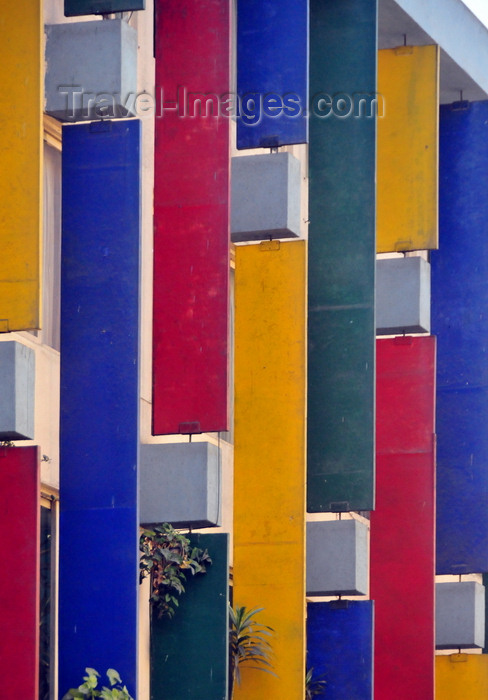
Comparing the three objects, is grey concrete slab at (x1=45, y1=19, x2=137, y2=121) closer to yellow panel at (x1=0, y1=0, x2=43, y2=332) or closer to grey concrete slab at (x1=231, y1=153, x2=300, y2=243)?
yellow panel at (x1=0, y1=0, x2=43, y2=332)

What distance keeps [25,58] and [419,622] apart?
9.83m

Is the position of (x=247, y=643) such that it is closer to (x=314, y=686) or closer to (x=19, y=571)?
(x=314, y=686)

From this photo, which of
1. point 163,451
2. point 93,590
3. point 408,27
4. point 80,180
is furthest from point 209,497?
point 408,27

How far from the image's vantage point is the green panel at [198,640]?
19.4 metres

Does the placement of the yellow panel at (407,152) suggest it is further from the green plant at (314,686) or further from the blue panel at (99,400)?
the blue panel at (99,400)

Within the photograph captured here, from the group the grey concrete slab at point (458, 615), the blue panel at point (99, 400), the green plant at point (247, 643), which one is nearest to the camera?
the blue panel at point (99, 400)

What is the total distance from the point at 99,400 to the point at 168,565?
213 cm

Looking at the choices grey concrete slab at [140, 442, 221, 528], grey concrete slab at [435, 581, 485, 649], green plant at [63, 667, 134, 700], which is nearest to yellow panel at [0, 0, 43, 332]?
grey concrete slab at [140, 442, 221, 528]

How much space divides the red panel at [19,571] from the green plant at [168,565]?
110 inches

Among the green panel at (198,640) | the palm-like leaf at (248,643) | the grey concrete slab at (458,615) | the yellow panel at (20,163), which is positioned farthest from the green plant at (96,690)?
the grey concrete slab at (458,615)

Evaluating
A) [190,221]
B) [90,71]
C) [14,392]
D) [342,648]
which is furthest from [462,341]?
[14,392]

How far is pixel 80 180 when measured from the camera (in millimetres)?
18578

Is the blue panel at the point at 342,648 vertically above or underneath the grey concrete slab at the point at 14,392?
underneath

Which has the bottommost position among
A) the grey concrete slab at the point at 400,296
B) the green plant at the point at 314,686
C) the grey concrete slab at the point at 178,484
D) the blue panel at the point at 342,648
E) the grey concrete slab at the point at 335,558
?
the green plant at the point at 314,686
